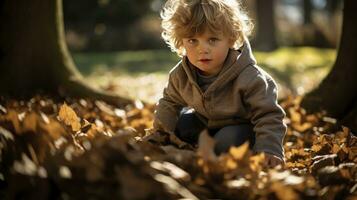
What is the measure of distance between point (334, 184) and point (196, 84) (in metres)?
1.32

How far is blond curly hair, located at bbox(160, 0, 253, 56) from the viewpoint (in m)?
3.31

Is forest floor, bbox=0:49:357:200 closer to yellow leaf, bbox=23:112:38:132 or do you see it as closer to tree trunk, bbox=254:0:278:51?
yellow leaf, bbox=23:112:38:132

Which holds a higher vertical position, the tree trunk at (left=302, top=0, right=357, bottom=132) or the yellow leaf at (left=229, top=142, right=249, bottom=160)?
the yellow leaf at (left=229, top=142, right=249, bottom=160)

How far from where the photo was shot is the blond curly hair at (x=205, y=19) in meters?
3.31

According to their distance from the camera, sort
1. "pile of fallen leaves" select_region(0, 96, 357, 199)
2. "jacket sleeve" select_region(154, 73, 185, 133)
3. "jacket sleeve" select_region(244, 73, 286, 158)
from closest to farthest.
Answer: "pile of fallen leaves" select_region(0, 96, 357, 199) < "jacket sleeve" select_region(244, 73, 286, 158) < "jacket sleeve" select_region(154, 73, 185, 133)

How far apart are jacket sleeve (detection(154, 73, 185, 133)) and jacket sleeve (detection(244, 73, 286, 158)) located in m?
0.57

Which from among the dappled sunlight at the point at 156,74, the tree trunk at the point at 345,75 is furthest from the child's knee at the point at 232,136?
the dappled sunlight at the point at 156,74

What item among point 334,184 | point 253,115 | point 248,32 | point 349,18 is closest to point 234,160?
point 334,184

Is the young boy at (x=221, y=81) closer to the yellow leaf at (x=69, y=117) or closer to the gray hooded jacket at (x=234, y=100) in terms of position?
the gray hooded jacket at (x=234, y=100)

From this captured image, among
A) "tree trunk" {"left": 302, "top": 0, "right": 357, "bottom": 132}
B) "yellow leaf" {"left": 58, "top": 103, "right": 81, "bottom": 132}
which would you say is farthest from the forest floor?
"tree trunk" {"left": 302, "top": 0, "right": 357, "bottom": 132}

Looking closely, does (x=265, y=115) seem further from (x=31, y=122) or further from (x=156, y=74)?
(x=156, y=74)

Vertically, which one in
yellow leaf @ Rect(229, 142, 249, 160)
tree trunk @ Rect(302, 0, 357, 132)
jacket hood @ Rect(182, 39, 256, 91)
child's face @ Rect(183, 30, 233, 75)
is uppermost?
child's face @ Rect(183, 30, 233, 75)

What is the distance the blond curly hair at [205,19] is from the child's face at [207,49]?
3 centimetres

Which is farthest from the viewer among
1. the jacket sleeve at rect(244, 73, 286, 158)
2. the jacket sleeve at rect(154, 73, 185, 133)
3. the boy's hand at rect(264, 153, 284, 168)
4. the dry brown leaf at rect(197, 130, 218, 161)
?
the jacket sleeve at rect(154, 73, 185, 133)
